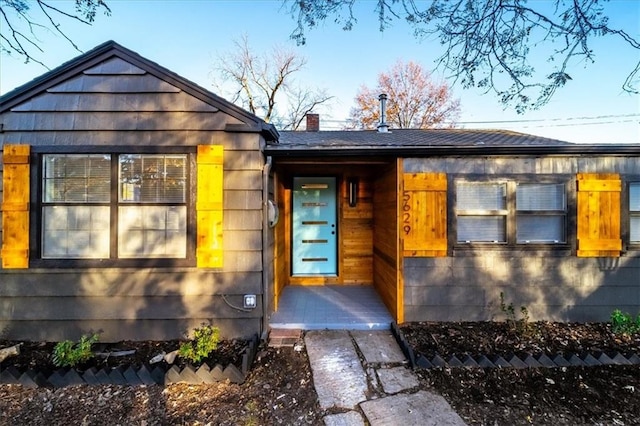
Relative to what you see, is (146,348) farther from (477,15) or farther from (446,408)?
(477,15)

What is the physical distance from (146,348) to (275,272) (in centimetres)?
171

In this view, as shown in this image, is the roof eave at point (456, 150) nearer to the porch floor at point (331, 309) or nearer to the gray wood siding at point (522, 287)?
the gray wood siding at point (522, 287)

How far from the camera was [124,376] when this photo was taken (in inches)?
110

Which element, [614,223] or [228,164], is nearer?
[228,164]

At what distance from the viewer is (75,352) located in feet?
9.86

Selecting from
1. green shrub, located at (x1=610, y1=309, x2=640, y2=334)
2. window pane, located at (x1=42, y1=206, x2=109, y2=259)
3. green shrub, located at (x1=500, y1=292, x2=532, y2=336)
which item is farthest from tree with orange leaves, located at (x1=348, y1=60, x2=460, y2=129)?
window pane, located at (x1=42, y1=206, x2=109, y2=259)

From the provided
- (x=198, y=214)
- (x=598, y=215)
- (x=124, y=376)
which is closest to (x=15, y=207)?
(x=198, y=214)

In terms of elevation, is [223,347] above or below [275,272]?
below

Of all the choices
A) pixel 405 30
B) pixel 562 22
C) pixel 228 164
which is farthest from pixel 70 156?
pixel 562 22

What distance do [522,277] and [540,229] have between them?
2.16 ft

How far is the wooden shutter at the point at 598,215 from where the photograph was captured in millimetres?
3865

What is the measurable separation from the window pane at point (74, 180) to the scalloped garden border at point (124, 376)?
1.78 m

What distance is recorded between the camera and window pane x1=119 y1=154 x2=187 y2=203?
11.7 ft

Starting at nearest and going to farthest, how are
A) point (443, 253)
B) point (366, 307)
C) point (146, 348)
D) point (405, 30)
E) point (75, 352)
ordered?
point (405, 30) < point (75, 352) < point (146, 348) < point (443, 253) < point (366, 307)
